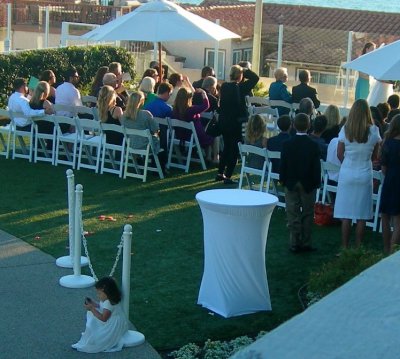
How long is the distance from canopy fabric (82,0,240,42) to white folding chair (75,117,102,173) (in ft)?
6.36

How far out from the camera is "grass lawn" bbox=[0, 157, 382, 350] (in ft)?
23.9

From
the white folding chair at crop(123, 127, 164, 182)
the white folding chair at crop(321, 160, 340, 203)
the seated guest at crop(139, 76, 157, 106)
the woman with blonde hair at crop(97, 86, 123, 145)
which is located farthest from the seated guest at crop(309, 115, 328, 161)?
the seated guest at crop(139, 76, 157, 106)

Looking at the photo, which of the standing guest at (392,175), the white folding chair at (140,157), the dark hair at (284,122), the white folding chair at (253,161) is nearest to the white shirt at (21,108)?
the white folding chair at (140,157)

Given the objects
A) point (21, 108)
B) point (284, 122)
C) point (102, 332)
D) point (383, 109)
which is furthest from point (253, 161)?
point (102, 332)

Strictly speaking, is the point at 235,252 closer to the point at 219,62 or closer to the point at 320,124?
the point at 320,124

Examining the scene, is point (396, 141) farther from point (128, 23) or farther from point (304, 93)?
point (128, 23)

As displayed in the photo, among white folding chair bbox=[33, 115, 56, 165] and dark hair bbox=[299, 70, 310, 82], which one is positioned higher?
dark hair bbox=[299, 70, 310, 82]

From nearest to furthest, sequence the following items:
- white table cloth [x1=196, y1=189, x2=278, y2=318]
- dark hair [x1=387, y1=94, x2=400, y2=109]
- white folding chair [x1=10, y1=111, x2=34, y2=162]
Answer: white table cloth [x1=196, y1=189, x2=278, y2=318] < dark hair [x1=387, y1=94, x2=400, y2=109] < white folding chair [x1=10, y1=111, x2=34, y2=162]

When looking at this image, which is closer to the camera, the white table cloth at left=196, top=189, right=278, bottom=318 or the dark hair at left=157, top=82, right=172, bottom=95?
the white table cloth at left=196, top=189, right=278, bottom=318

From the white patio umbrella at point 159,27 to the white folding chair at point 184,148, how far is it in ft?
6.30

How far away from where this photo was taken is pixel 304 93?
14570mm

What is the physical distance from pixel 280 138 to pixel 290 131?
48 centimetres

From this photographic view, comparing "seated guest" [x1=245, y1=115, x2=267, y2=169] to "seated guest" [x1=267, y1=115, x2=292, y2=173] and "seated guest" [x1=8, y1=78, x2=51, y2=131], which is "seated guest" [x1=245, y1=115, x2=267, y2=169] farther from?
"seated guest" [x1=8, y1=78, x2=51, y2=131]

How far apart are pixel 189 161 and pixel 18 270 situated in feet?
17.2
